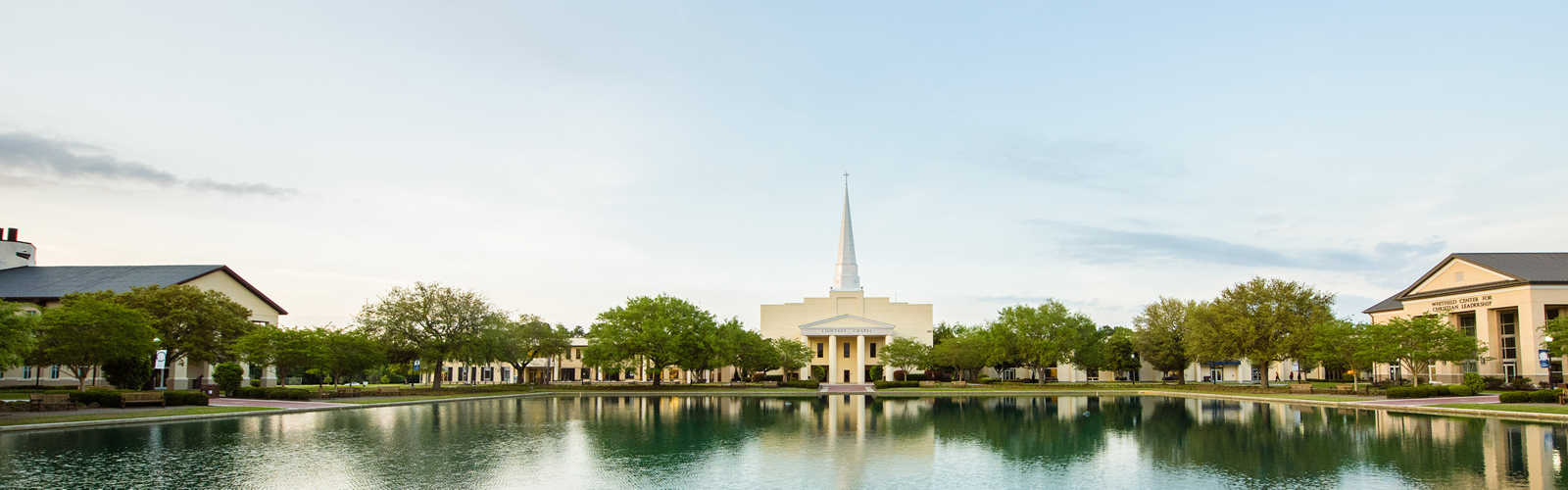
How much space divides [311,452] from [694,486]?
37.6 feet

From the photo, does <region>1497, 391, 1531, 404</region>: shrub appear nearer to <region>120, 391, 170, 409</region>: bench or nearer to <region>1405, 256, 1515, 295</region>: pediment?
<region>1405, 256, 1515, 295</region>: pediment

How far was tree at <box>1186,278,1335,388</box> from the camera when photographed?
6025 cm

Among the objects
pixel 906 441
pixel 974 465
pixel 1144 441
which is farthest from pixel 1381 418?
pixel 974 465

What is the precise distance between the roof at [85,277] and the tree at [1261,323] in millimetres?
71000

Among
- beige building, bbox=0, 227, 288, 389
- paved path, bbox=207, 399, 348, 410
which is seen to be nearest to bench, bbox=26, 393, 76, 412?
paved path, bbox=207, 399, 348, 410

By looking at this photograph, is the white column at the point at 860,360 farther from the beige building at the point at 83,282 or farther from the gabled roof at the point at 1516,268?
the beige building at the point at 83,282

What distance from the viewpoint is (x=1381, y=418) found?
1319 inches

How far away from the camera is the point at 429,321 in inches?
2491

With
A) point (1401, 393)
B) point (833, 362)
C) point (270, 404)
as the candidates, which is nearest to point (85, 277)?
point (270, 404)

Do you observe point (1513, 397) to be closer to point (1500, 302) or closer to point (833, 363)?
point (1500, 302)

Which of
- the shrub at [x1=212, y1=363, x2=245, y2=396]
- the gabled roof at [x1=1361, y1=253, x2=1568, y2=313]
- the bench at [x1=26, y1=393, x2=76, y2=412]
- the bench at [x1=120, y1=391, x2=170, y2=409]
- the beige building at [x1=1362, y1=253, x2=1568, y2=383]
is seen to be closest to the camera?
the bench at [x1=26, y1=393, x2=76, y2=412]

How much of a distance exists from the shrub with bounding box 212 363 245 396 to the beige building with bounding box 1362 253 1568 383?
257ft

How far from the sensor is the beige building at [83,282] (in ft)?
177

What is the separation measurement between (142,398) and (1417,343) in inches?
2682
